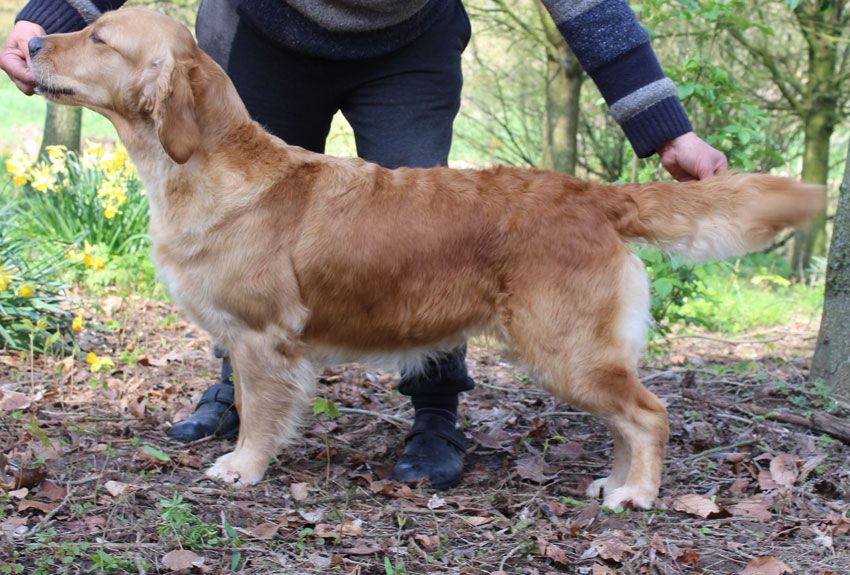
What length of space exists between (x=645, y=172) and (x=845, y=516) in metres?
3.05

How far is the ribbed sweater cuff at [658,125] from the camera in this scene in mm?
3129

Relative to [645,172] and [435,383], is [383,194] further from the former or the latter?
[645,172]

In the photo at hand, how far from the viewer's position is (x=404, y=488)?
3.22 m

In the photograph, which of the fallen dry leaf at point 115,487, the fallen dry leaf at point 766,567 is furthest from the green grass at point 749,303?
the fallen dry leaf at point 115,487

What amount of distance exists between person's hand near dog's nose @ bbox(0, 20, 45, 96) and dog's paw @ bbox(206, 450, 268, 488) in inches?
57.8

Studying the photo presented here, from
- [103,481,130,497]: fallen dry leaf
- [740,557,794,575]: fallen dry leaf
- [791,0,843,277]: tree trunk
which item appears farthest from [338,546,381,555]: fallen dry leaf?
[791,0,843,277]: tree trunk

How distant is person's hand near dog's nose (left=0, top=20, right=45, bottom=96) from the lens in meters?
3.16

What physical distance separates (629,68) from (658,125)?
23 centimetres

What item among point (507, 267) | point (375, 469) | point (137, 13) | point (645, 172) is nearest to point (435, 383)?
point (375, 469)

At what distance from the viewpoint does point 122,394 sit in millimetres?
4207

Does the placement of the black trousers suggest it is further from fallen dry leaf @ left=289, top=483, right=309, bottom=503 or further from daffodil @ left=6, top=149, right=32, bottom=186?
daffodil @ left=6, top=149, right=32, bottom=186

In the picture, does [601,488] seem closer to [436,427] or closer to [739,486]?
[739,486]

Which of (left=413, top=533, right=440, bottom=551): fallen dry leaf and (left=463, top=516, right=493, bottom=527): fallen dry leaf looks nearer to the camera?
(left=413, top=533, right=440, bottom=551): fallen dry leaf

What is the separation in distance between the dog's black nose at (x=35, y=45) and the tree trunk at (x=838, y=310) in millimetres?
3205
